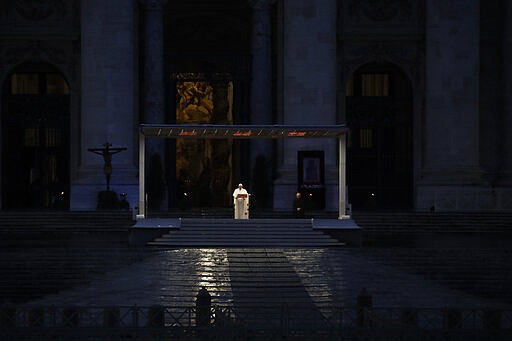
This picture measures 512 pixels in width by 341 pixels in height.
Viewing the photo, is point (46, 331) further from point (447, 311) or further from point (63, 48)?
point (63, 48)

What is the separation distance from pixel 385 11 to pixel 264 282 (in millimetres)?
27697

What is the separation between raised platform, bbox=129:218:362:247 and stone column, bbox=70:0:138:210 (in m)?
13.1

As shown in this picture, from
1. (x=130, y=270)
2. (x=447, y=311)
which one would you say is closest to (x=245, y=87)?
(x=130, y=270)

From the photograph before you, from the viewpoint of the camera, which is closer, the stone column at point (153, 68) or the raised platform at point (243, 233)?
the raised platform at point (243, 233)

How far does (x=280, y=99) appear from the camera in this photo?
166ft

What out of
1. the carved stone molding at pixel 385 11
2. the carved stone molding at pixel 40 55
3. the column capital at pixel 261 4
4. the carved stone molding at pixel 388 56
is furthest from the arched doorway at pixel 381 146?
→ the carved stone molding at pixel 40 55

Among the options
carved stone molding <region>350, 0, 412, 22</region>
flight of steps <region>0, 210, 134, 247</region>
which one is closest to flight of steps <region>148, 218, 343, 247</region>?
flight of steps <region>0, 210, 134, 247</region>

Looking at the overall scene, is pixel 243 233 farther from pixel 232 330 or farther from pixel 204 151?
pixel 204 151

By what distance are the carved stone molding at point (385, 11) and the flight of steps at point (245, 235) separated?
19.4 m

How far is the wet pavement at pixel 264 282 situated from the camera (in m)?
24.9

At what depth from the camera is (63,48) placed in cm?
5197

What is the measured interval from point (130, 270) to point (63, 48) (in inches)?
1007

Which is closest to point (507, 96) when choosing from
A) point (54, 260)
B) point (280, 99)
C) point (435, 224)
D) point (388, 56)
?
point (388, 56)

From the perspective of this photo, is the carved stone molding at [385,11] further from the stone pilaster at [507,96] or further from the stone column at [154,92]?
the stone column at [154,92]
